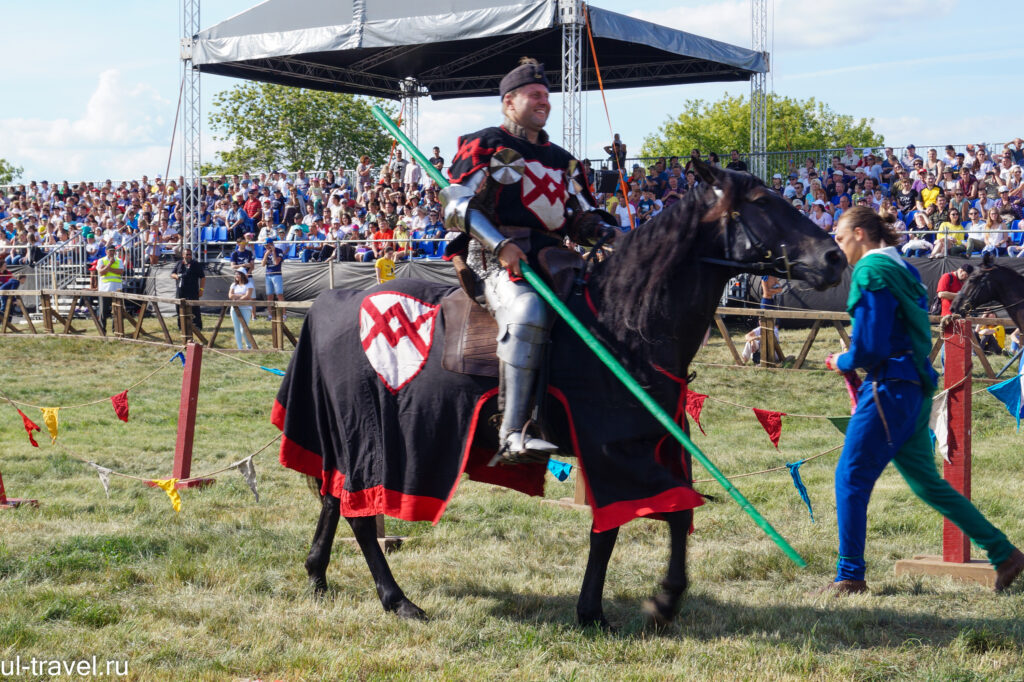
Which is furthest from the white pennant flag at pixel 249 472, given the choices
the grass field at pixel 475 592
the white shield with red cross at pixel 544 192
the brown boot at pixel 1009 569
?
the brown boot at pixel 1009 569

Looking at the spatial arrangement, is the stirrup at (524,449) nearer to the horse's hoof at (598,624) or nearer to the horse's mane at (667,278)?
the horse's mane at (667,278)

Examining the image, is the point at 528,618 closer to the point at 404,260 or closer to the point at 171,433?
the point at 171,433

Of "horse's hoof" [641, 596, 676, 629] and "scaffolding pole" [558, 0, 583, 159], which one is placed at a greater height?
"scaffolding pole" [558, 0, 583, 159]

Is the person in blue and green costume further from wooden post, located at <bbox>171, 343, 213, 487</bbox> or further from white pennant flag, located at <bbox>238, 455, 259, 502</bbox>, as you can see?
wooden post, located at <bbox>171, 343, 213, 487</bbox>

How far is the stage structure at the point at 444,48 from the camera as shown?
17.4 m

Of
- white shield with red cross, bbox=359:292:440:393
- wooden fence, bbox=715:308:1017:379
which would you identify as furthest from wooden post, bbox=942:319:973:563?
wooden fence, bbox=715:308:1017:379

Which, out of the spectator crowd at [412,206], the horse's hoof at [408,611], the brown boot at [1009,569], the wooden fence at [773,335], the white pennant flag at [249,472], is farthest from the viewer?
the spectator crowd at [412,206]

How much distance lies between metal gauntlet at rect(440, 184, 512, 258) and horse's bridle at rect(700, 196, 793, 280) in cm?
90

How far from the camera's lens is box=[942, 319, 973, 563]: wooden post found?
17.2ft

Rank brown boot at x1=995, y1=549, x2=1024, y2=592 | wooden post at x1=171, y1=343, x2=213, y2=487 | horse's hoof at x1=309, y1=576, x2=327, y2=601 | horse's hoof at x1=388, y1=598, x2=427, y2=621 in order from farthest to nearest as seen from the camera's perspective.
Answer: wooden post at x1=171, y1=343, x2=213, y2=487, horse's hoof at x1=309, y1=576, x2=327, y2=601, brown boot at x1=995, y1=549, x2=1024, y2=592, horse's hoof at x1=388, y1=598, x2=427, y2=621

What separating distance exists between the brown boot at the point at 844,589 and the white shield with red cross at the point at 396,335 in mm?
2282

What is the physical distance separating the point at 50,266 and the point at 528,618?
21233 millimetres

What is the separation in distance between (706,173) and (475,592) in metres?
2.46

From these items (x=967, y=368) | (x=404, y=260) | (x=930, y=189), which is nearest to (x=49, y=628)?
(x=967, y=368)
